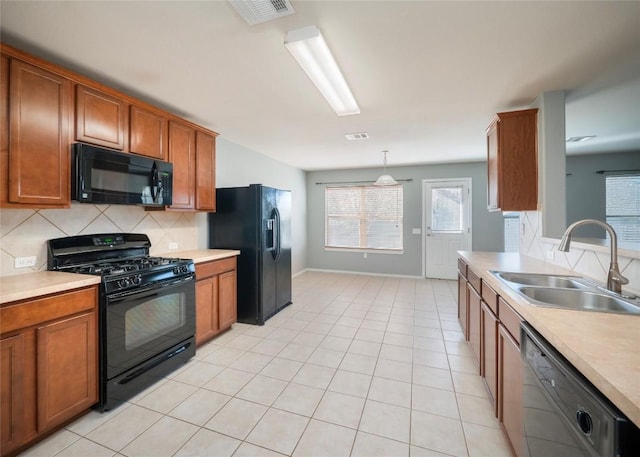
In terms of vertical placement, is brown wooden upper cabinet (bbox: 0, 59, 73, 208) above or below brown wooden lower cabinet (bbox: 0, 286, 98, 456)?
above

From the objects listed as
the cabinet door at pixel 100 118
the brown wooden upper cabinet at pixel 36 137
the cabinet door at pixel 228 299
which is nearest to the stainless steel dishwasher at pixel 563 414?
the cabinet door at pixel 228 299

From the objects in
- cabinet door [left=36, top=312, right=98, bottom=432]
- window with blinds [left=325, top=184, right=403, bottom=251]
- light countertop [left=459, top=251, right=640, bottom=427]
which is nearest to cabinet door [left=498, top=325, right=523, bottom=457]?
light countertop [left=459, top=251, right=640, bottom=427]

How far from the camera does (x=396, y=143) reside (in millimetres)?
4297

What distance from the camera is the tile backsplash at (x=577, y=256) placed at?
1.54 metres

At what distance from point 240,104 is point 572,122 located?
3812 mm

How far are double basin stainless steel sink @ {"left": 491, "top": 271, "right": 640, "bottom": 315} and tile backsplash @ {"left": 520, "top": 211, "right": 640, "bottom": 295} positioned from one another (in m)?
0.13

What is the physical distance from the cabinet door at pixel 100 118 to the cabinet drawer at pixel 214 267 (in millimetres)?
1247

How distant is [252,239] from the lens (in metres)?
3.47

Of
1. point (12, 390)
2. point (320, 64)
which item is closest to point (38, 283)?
point (12, 390)

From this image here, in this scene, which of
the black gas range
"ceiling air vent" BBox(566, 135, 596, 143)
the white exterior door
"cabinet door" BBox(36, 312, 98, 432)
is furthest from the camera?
the white exterior door

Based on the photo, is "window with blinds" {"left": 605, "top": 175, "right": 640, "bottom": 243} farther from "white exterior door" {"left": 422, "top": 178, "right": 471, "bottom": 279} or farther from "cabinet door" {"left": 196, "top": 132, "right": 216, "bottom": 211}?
"cabinet door" {"left": 196, "top": 132, "right": 216, "bottom": 211}

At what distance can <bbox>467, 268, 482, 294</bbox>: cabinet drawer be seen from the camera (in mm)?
2271

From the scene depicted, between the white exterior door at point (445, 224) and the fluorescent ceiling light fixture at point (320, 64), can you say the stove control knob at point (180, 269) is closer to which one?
the fluorescent ceiling light fixture at point (320, 64)

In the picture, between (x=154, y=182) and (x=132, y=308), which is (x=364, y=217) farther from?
(x=132, y=308)
